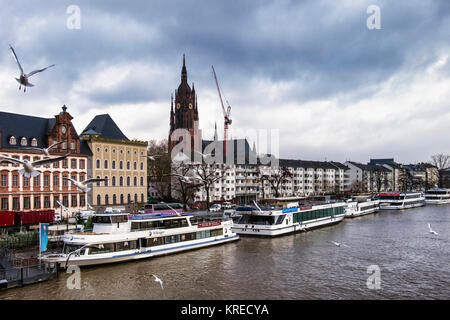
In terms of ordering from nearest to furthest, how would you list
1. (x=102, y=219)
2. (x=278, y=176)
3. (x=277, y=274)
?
(x=277, y=274)
(x=102, y=219)
(x=278, y=176)

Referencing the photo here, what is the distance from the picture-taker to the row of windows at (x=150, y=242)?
117ft

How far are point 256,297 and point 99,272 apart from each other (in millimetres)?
14400

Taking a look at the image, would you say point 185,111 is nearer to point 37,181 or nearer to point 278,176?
point 278,176

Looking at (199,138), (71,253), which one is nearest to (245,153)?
(199,138)

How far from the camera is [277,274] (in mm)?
33219

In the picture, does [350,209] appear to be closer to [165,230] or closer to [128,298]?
[165,230]

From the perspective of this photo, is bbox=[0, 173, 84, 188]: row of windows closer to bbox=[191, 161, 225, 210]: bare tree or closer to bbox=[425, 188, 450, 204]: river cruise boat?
bbox=[191, 161, 225, 210]: bare tree

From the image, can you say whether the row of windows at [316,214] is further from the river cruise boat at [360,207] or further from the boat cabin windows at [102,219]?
the boat cabin windows at [102,219]

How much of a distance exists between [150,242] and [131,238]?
239cm

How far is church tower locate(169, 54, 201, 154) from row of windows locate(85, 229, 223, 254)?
121 meters

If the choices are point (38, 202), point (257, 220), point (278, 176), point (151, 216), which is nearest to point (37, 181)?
point (38, 202)

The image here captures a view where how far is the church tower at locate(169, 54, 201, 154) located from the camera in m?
170

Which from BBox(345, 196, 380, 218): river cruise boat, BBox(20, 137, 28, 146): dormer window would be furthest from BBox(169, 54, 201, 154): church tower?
BBox(20, 137, 28, 146): dormer window

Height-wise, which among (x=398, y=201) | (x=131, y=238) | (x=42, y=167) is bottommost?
(x=398, y=201)
